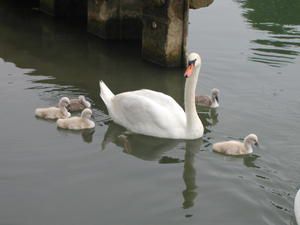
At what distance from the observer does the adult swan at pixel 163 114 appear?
362 inches

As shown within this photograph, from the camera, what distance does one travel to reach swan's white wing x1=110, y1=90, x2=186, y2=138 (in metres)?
9.17

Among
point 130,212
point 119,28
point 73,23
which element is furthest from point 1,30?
point 130,212

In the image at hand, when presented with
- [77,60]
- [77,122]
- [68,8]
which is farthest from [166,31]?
[68,8]

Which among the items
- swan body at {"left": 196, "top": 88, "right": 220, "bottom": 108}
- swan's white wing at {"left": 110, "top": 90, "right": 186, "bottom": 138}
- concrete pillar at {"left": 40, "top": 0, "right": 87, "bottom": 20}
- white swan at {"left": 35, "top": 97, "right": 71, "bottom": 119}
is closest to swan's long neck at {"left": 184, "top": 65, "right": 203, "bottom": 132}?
swan's white wing at {"left": 110, "top": 90, "right": 186, "bottom": 138}

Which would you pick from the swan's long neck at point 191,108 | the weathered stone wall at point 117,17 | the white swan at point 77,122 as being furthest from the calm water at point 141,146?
the weathered stone wall at point 117,17

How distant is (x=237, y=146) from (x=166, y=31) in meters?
4.24

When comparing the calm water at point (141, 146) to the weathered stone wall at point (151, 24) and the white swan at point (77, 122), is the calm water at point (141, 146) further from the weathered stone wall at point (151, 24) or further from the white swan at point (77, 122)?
the weathered stone wall at point (151, 24)

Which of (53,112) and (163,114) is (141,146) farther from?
(53,112)

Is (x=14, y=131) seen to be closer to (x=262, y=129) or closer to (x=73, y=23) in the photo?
(x=262, y=129)

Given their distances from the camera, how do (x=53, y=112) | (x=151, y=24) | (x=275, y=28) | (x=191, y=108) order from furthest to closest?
(x=275, y=28), (x=151, y=24), (x=53, y=112), (x=191, y=108)

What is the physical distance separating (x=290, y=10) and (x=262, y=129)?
1110 cm

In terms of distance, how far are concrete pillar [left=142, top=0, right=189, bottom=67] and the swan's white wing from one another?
2.93m

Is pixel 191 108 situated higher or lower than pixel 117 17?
lower

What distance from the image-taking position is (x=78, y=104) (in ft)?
33.5
